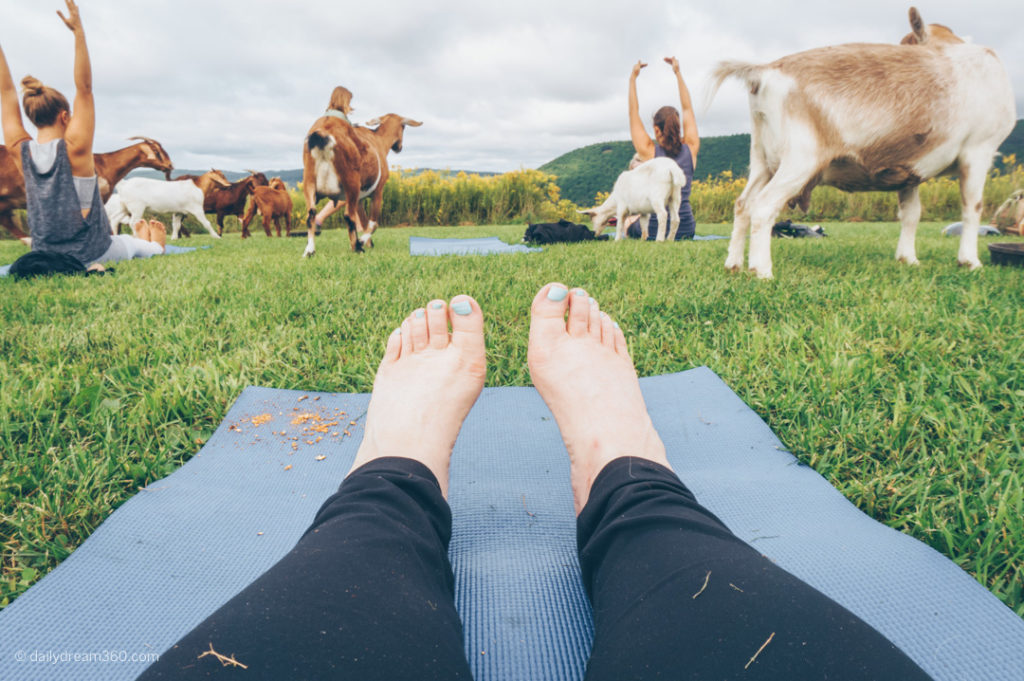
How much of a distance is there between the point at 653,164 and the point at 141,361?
4932mm

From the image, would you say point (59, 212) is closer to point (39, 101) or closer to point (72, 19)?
point (39, 101)

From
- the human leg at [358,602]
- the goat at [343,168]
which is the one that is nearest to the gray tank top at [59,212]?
the goat at [343,168]

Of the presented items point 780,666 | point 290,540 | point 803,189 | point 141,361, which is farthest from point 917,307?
point 141,361

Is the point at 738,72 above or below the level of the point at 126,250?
above

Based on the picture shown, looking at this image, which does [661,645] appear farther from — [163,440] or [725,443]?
[163,440]

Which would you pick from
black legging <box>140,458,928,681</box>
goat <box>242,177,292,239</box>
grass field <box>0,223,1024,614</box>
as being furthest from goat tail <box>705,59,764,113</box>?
goat <box>242,177,292,239</box>

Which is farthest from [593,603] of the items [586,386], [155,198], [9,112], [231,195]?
[231,195]

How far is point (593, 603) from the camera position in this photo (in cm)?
68

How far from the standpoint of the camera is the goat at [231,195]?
8.39 metres

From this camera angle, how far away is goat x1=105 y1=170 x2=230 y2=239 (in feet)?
25.3

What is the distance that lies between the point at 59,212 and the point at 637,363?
431 centimetres

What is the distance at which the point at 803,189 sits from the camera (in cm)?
262

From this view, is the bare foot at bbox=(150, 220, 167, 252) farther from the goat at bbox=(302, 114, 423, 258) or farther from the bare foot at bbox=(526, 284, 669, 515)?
the bare foot at bbox=(526, 284, 669, 515)

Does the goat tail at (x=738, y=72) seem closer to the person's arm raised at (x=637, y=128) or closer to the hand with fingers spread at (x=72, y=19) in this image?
the person's arm raised at (x=637, y=128)
